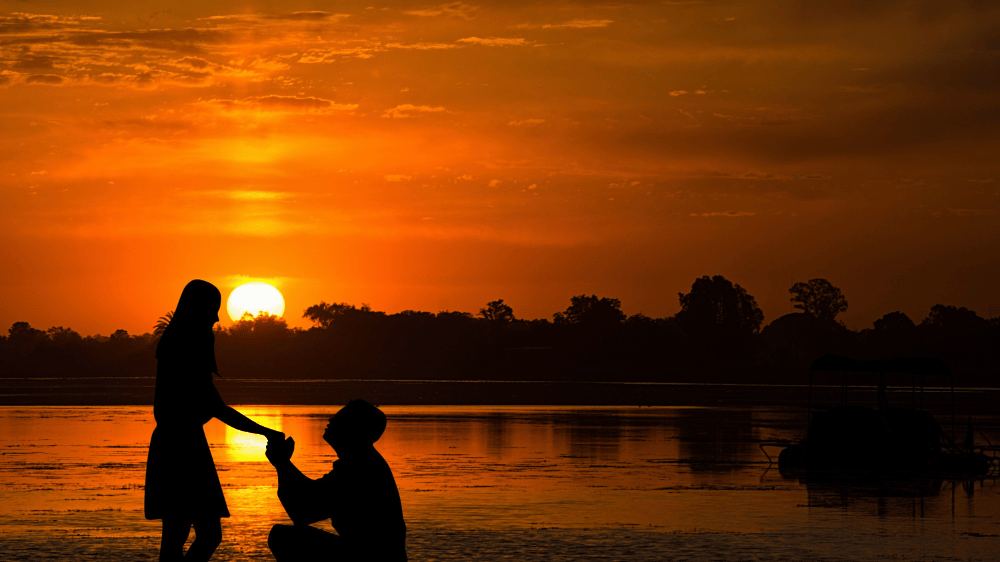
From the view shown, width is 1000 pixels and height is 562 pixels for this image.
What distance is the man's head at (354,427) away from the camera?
5.59 meters

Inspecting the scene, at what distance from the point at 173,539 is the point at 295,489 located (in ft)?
6.91

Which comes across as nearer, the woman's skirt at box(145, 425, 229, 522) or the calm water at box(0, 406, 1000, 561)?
the woman's skirt at box(145, 425, 229, 522)

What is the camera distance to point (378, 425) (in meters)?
5.66

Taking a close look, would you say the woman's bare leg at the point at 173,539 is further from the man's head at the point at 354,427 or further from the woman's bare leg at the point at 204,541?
the man's head at the point at 354,427

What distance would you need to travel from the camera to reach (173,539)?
7.18 m

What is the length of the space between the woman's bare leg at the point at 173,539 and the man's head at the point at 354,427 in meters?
2.06

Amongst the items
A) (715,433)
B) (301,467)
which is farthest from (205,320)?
(715,433)

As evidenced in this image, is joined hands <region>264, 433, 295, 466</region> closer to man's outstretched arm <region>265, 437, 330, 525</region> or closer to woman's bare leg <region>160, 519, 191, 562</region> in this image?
man's outstretched arm <region>265, 437, 330, 525</region>

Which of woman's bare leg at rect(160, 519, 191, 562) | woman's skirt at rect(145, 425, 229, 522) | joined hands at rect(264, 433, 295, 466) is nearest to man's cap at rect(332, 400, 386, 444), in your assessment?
joined hands at rect(264, 433, 295, 466)

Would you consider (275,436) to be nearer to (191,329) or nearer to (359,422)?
(359,422)

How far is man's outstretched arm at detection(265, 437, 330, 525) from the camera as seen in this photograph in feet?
17.8

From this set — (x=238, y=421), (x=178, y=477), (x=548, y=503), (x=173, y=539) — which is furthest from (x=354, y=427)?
(x=548, y=503)

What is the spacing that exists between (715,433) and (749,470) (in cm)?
1364

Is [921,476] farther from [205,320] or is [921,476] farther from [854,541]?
[205,320]
